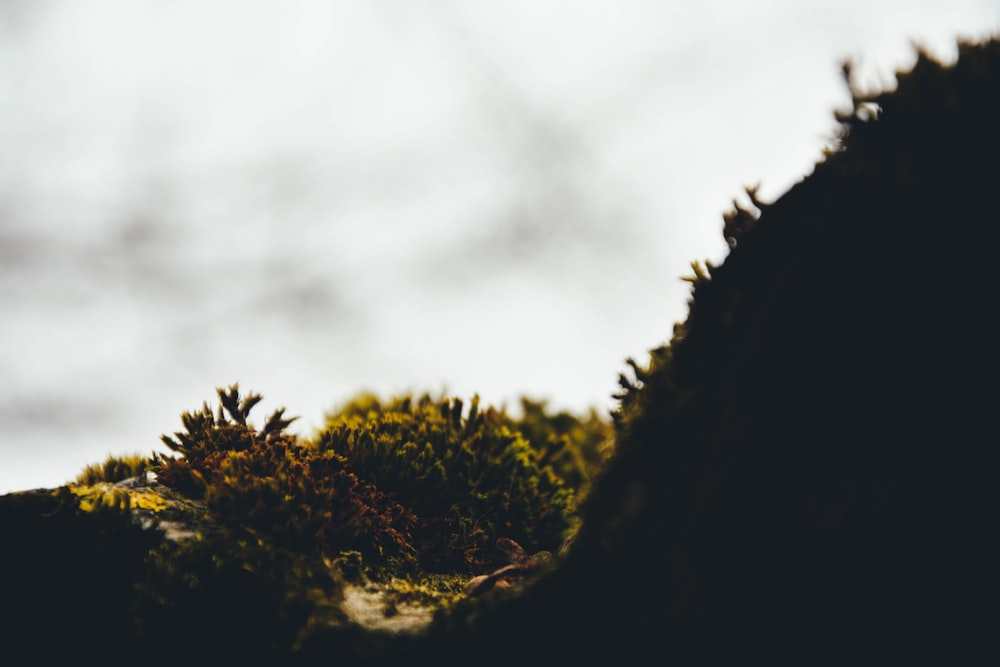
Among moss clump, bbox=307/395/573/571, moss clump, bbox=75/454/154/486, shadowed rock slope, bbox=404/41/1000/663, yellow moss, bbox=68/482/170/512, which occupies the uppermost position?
moss clump, bbox=75/454/154/486

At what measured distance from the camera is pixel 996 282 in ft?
6.73

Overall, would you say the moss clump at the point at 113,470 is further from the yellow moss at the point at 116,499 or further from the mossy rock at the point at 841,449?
the mossy rock at the point at 841,449

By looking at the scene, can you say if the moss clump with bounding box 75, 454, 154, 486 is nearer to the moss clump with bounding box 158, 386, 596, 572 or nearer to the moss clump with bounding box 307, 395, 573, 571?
the moss clump with bounding box 158, 386, 596, 572

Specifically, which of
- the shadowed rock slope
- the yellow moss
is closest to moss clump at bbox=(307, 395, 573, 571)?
the yellow moss

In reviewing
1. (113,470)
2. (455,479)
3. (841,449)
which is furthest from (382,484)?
(841,449)

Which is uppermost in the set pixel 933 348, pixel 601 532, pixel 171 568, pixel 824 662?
pixel 171 568

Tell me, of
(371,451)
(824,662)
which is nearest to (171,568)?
(371,451)

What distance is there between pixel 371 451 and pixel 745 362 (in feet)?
7.44

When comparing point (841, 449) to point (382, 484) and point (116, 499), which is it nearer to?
point (382, 484)

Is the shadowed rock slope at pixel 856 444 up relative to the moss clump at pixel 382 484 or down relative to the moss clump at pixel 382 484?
down

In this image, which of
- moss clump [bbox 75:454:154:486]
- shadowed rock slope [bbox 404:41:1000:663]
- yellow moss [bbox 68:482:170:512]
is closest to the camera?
shadowed rock slope [bbox 404:41:1000:663]

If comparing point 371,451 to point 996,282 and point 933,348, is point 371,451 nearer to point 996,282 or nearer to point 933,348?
point 933,348

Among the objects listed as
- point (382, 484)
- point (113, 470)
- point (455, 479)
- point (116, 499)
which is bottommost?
point (455, 479)

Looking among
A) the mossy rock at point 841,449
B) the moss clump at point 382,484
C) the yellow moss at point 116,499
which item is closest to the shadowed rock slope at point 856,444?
the mossy rock at point 841,449
